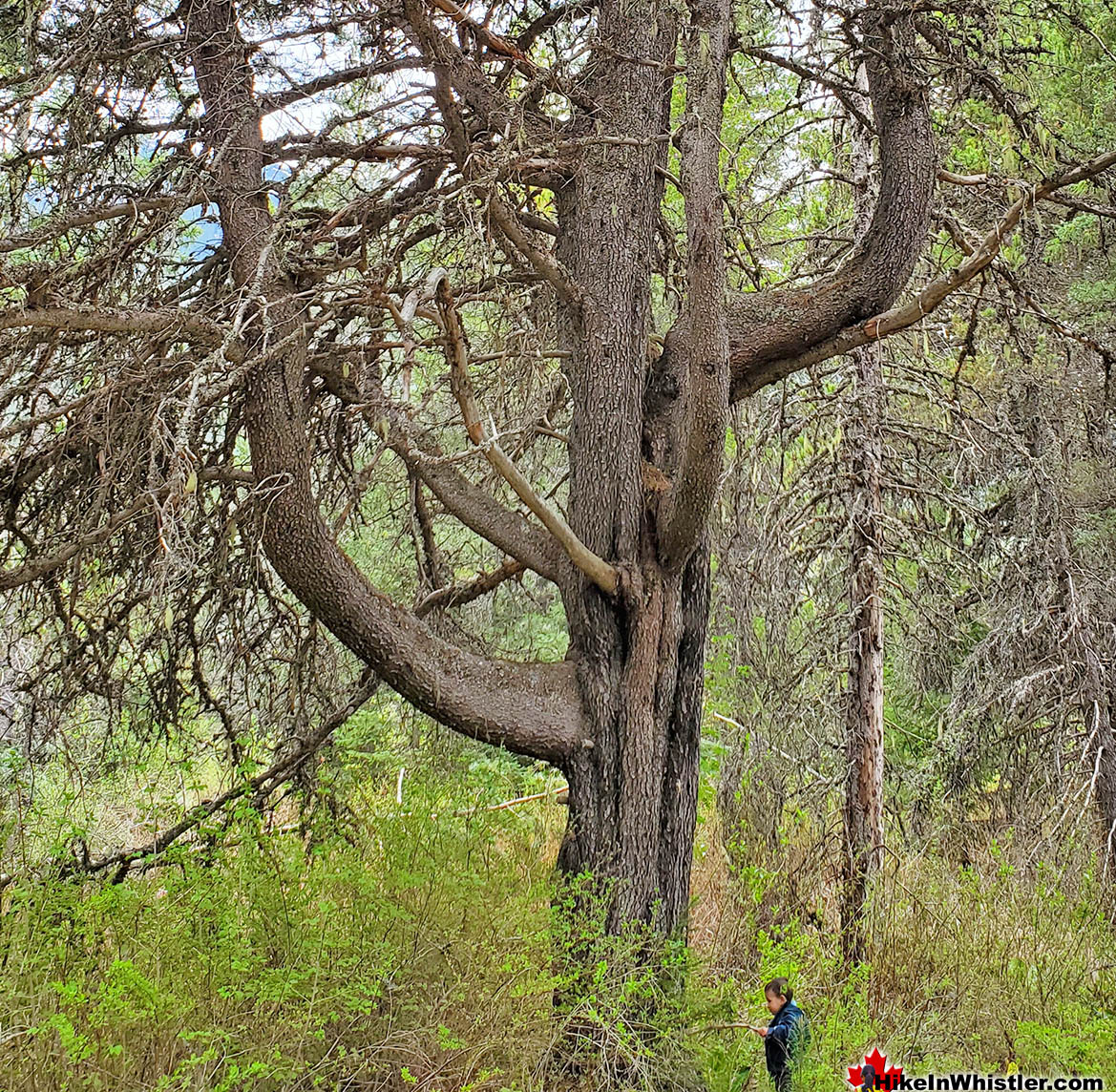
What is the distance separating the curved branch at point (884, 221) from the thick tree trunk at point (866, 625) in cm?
192

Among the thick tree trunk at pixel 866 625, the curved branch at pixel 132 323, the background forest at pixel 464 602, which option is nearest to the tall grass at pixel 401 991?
the background forest at pixel 464 602

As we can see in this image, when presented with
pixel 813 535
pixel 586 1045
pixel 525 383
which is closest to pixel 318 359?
pixel 525 383

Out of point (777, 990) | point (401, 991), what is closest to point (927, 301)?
point (777, 990)

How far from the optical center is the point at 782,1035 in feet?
13.6

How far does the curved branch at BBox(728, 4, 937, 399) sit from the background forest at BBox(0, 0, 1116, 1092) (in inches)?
6.3

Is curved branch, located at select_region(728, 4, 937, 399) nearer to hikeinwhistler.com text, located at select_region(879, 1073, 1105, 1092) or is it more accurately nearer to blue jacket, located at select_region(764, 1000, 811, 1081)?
blue jacket, located at select_region(764, 1000, 811, 1081)

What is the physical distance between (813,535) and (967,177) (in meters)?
3.06

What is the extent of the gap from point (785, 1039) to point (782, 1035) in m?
0.02

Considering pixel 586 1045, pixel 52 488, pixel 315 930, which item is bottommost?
pixel 586 1045

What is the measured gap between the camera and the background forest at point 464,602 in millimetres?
4008

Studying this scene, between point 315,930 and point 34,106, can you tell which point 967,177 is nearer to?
point 34,106

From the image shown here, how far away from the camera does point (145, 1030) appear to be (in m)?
3.79

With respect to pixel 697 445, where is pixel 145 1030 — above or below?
below
